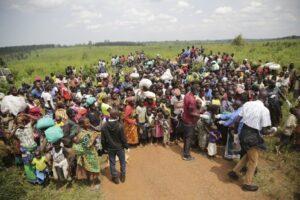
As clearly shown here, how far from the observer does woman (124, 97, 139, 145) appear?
7324mm

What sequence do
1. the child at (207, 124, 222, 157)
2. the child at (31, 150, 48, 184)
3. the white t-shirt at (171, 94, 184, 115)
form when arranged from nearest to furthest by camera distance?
the child at (31, 150, 48, 184), the child at (207, 124, 222, 157), the white t-shirt at (171, 94, 184, 115)

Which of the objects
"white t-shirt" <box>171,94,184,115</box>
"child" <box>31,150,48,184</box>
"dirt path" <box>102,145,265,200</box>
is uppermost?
"white t-shirt" <box>171,94,184,115</box>

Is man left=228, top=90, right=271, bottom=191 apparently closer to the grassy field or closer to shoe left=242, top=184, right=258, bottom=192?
shoe left=242, top=184, right=258, bottom=192

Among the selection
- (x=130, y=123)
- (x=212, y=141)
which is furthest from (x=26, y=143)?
(x=212, y=141)

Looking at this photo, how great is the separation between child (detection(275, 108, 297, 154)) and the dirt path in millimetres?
1797

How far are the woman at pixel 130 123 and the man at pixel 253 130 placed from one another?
3191mm

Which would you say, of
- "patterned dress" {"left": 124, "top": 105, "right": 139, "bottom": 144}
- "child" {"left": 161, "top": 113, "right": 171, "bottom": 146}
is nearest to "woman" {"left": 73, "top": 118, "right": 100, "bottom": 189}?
"patterned dress" {"left": 124, "top": 105, "right": 139, "bottom": 144}

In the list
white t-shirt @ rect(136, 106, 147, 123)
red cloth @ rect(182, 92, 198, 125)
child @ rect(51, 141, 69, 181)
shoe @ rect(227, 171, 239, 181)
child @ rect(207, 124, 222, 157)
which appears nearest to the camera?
child @ rect(51, 141, 69, 181)

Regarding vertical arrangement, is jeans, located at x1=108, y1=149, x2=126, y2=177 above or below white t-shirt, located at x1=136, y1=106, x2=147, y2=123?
below

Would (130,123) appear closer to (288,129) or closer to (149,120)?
(149,120)

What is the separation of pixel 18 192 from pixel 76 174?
4.30ft

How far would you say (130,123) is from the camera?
7348 mm

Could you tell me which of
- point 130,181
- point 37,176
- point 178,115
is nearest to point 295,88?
point 178,115

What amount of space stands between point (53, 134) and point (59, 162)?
0.74 metres
